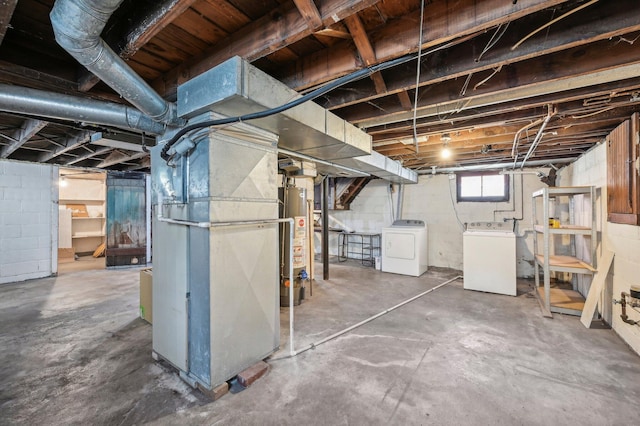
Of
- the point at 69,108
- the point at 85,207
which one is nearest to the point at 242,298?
the point at 69,108

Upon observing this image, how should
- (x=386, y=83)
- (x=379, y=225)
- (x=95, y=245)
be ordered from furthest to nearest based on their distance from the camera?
1. (x=95, y=245)
2. (x=379, y=225)
3. (x=386, y=83)

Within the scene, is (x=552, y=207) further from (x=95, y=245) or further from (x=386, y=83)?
(x=95, y=245)

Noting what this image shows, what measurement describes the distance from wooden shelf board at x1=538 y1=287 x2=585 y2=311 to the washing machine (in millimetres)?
1737

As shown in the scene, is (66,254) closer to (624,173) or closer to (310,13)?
(310,13)

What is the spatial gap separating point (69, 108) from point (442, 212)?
561 cm

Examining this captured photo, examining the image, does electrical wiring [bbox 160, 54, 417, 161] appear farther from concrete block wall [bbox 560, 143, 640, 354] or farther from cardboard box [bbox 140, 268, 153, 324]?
concrete block wall [bbox 560, 143, 640, 354]

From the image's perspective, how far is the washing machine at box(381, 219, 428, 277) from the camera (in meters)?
4.84

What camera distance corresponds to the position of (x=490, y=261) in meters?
3.93

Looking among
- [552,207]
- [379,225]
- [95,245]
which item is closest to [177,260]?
[379,225]

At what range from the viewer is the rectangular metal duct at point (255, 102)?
4.77ft

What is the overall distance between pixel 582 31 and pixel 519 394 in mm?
2123

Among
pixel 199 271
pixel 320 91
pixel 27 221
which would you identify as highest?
pixel 320 91

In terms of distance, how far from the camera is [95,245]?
294 inches

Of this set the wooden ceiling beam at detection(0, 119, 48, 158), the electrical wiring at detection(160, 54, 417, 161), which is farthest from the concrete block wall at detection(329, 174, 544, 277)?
the wooden ceiling beam at detection(0, 119, 48, 158)
